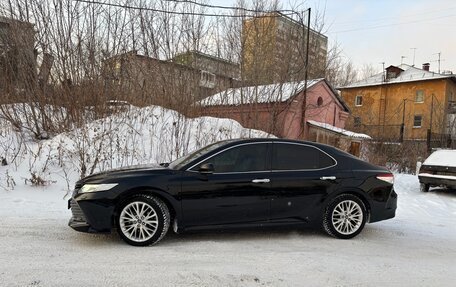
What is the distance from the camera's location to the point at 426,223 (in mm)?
7504

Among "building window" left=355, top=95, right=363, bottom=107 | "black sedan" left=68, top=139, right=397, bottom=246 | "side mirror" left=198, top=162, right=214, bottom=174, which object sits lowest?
"black sedan" left=68, top=139, right=397, bottom=246

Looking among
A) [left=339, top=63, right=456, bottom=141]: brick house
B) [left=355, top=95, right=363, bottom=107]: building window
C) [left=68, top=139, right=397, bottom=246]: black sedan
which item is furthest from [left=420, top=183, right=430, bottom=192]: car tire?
[left=355, top=95, right=363, bottom=107]: building window

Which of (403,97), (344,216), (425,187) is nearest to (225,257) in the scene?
(344,216)

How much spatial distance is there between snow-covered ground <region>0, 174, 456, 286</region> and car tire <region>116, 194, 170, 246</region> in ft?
0.46

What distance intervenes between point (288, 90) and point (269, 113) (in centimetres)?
155

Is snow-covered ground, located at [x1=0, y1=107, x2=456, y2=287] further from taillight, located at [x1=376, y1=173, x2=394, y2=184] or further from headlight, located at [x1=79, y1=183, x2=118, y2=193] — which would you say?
taillight, located at [x1=376, y1=173, x2=394, y2=184]

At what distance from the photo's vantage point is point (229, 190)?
18.2 ft

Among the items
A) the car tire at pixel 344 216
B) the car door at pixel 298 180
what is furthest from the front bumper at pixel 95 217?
the car tire at pixel 344 216

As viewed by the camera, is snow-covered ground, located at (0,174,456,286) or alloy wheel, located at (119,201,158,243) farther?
alloy wheel, located at (119,201,158,243)

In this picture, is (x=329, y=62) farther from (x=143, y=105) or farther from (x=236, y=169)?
(x=236, y=169)

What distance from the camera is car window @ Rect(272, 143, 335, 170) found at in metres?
5.93

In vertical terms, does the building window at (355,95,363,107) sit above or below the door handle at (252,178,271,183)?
above

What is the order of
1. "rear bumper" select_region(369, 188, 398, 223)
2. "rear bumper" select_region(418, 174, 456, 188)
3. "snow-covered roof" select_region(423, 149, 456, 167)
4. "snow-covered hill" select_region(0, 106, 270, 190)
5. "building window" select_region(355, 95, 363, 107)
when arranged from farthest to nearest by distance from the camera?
"building window" select_region(355, 95, 363, 107) → "snow-covered roof" select_region(423, 149, 456, 167) → "rear bumper" select_region(418, 174, 456, 188) → "snow-covered hill" select_region(0, 106, 270, 190) → "rear bumper" select_region(369, 188, 398, 223)

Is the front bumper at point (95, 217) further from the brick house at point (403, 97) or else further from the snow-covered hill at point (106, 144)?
the brick house at point (403, 97)
